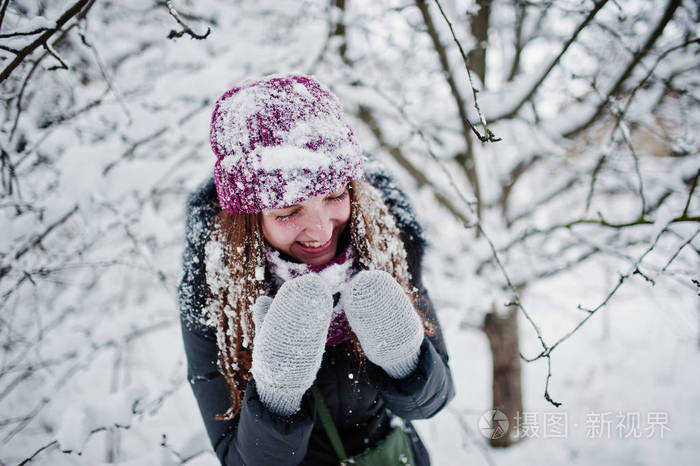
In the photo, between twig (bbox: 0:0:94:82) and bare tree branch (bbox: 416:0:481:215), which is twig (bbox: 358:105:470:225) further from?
twig (bbox: 0:0:94:82)

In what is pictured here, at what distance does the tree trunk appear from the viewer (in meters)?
3.21

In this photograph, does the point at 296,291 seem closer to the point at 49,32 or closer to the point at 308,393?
the point at 308,393

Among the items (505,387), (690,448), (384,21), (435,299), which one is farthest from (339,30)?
(690,448)

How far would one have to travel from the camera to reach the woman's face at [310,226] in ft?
3.70

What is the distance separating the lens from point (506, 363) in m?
3.32

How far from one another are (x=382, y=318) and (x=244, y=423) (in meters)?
0.52

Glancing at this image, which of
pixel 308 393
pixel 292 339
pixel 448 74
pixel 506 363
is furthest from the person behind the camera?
pixel 506 363

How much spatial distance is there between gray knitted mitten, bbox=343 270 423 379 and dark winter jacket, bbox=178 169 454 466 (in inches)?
5.0

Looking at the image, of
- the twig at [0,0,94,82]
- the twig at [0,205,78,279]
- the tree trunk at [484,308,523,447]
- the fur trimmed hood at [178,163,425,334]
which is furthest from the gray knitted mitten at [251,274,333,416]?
the tree trunk at [484,308,523,447]

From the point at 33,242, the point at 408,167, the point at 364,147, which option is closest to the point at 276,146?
the point at 33,242

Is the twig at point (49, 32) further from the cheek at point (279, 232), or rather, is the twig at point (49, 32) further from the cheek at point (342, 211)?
the cheek at point (342, 211)

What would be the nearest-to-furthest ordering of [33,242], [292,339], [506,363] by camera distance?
[292,339], [33,242], [506,363]

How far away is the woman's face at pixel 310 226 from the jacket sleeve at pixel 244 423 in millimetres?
447

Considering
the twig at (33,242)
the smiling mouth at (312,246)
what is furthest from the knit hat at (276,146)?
the twig at (33,242)
